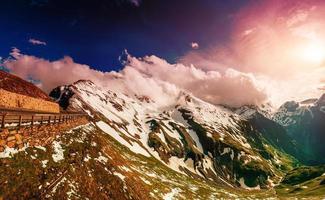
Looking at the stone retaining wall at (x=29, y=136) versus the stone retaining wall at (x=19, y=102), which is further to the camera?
the stone retaining wall at (x=19, y=102)

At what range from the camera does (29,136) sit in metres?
30.6

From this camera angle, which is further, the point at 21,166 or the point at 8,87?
the point at 8,87

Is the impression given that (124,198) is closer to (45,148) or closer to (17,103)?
(45,148)

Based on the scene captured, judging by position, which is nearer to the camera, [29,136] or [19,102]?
[29,136]

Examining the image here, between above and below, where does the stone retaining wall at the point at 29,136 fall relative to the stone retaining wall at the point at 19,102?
below

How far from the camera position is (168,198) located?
67250mm

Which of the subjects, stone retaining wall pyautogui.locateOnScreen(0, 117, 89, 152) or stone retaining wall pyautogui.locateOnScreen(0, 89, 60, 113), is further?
stone retaining wall pyautogui.locateOnScreen(0, 89, 60, 113)

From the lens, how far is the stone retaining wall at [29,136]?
25.8 meters

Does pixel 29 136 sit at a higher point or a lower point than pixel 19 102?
lower

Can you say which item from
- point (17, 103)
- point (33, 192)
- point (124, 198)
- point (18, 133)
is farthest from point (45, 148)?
point (17, 103)

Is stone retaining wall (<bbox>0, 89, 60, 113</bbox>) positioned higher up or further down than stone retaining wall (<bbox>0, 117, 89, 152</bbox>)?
higher up

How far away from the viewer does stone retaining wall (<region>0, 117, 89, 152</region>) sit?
84.7ft

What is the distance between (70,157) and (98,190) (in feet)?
19.0

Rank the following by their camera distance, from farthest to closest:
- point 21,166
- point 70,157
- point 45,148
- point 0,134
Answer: point 70,157
point 45,148
point 21,166
point 0,134
